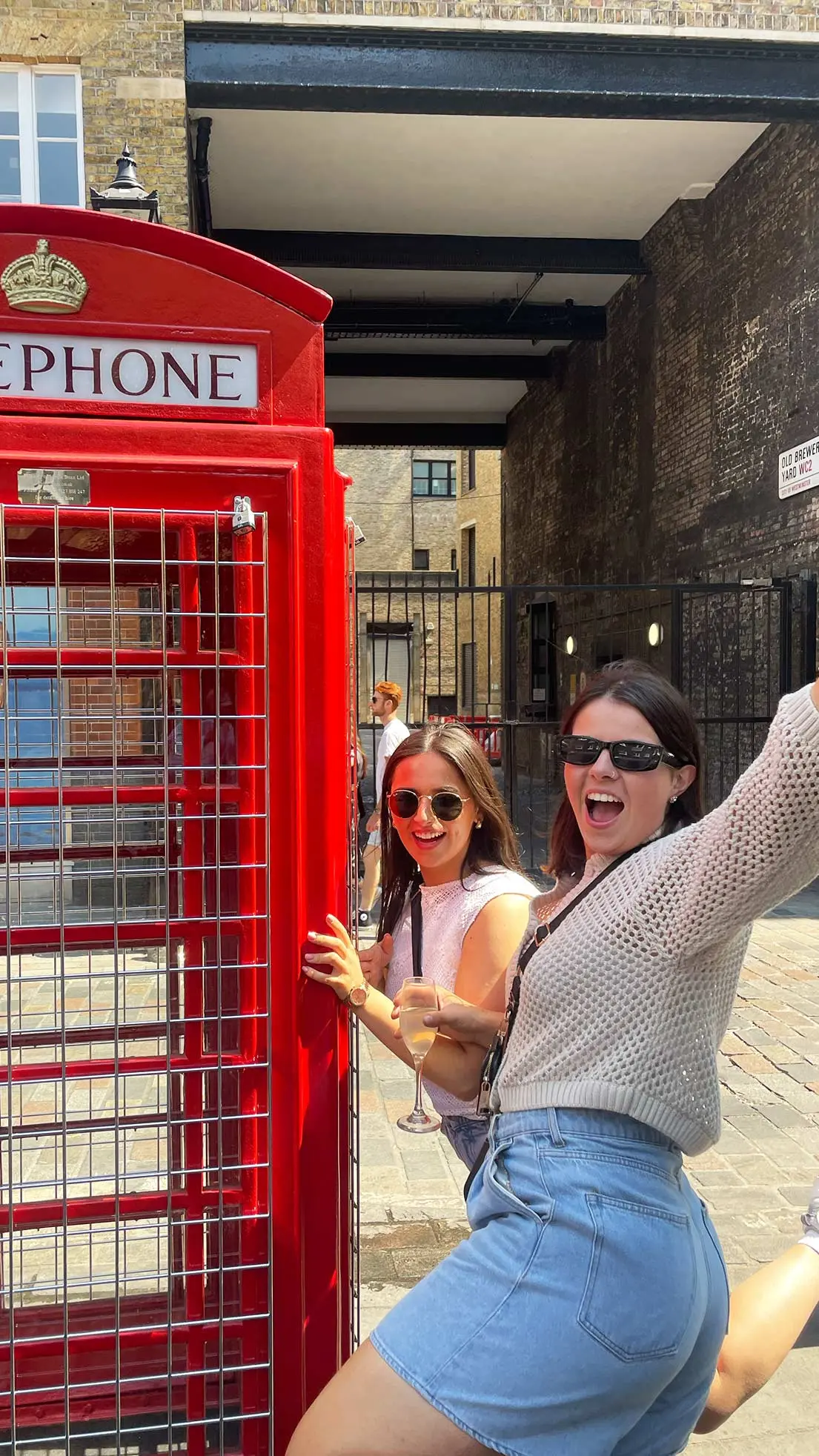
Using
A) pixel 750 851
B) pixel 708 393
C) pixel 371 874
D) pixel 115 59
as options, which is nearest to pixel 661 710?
pixel 750 851

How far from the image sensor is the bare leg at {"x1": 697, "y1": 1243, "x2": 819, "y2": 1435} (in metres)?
1.99

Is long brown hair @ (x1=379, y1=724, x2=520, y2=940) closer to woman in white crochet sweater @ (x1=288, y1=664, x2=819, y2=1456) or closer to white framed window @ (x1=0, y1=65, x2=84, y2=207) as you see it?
woman in white crochet sweater @ (x1=288, y1=664, x2=819, y2=1456)

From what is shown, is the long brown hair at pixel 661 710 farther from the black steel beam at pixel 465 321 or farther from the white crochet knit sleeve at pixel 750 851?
the black steel beam at pixel 465 321

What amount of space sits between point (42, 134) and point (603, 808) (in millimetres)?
9260

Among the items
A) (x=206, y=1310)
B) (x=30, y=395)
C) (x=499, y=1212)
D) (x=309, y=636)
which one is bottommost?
(x=206, y=1310)

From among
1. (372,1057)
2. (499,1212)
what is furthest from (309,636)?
(372,1057)

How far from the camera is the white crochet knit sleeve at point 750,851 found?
1405 mm

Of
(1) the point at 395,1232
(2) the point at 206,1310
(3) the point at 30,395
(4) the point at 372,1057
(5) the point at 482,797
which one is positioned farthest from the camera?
(4) the point at 372,1057

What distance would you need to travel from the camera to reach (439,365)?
1850 cm

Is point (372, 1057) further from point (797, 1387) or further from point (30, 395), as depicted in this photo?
point (30, 395)

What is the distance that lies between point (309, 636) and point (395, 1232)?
8.66 ft

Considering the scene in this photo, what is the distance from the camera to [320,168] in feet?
38.7

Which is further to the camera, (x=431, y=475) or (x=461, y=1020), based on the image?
(x=431, y=475)

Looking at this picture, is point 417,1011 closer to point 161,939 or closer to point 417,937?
point 417,937
